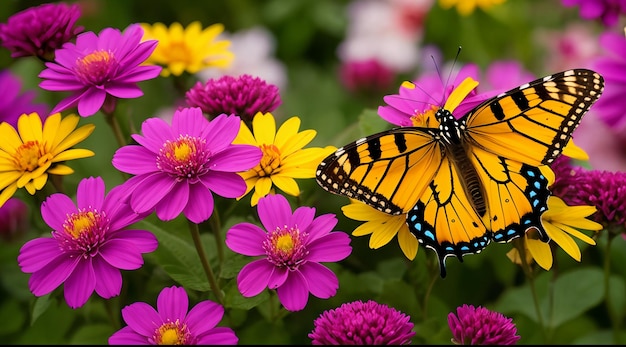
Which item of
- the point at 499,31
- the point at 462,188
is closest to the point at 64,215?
the point at 462,188

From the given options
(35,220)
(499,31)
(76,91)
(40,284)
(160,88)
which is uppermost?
(499,31)

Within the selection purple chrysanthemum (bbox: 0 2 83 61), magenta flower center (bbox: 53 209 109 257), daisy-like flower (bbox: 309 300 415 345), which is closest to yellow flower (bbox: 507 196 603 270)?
daisy-like flower (bbox: 309 300 415 345)

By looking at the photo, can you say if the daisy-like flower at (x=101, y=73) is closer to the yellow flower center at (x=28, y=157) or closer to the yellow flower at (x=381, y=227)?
the yellow flower center at (x=28, y=157)

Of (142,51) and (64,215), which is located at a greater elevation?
(142,51)

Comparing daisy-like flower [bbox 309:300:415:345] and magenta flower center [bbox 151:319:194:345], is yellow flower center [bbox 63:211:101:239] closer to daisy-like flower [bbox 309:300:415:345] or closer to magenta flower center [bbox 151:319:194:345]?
magenta flower center [bbox 151:319:194:345]

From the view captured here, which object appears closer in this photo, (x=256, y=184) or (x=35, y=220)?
(x=256, y=184)

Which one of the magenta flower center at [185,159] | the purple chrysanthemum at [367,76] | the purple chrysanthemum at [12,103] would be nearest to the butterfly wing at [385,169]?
the magenta flower center at [185,159]

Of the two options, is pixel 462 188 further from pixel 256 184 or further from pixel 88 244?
pixel 88 244
